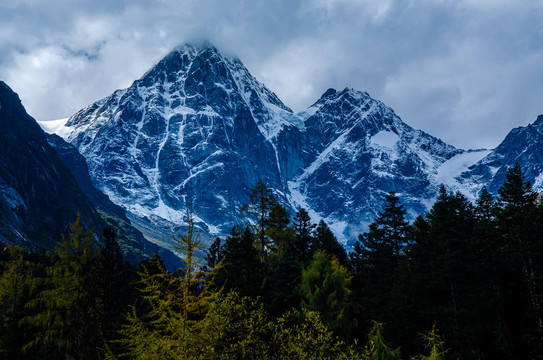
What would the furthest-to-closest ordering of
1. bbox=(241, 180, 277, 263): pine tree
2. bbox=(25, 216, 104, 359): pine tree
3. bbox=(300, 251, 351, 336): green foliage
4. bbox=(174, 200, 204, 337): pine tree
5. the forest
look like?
bbox=(241, 180, 277, 263): pine tree < bbox=(300, 251, 351, 336): green foliage < bbox=(25, 216, 104, 359): pine tree < the forest < bbox=(174, 200, 204, 337): pine tree

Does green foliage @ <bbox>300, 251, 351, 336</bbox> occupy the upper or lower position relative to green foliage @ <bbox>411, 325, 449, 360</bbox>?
upper

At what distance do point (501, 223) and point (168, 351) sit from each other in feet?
98.8

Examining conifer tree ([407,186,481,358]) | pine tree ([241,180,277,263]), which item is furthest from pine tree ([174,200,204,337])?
pine tree ([241,180,277,263])

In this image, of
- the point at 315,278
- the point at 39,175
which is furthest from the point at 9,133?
the point at 315,278

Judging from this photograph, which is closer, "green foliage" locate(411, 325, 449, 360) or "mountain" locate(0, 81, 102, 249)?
"green foliage" locate(411, 325, 449, 360)

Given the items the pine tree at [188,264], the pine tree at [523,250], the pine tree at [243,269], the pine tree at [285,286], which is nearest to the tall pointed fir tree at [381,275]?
the pine tree at [285,286]

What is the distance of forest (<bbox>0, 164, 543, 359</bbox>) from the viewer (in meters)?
13.1

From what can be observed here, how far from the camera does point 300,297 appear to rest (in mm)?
34031

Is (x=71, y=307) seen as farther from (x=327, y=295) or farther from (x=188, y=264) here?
(x=327, y=295)

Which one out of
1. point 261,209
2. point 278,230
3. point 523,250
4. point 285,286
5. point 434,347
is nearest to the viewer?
point 434,347

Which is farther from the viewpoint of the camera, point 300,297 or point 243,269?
point 243,269

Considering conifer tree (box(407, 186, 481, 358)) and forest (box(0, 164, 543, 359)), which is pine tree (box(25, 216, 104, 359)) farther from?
conifer tree (box(407, 186, 481, 358))

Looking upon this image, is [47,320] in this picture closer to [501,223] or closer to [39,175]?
[501,223]

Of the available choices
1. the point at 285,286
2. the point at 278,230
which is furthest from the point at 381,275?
the point at 278,230
